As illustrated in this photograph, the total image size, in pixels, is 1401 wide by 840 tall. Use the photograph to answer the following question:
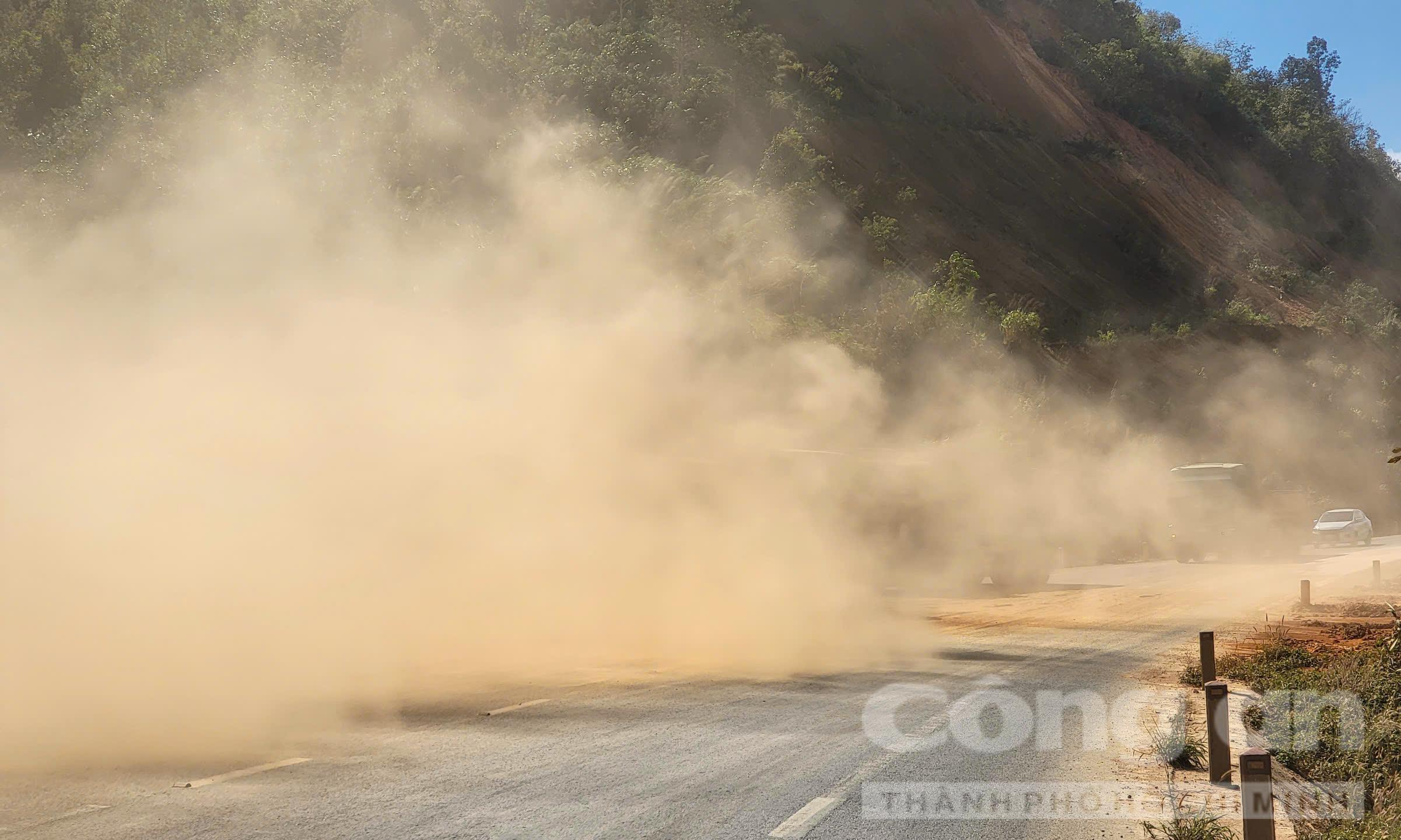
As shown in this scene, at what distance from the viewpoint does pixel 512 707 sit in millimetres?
10711

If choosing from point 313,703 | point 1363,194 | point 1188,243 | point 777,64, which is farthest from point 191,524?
point 1363,194

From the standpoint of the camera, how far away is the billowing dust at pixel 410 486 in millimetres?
11070

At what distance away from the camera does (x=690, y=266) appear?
35.7 m

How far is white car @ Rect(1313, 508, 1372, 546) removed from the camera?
38.2m

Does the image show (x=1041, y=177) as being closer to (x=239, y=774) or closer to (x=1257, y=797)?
(x=239, y=774)

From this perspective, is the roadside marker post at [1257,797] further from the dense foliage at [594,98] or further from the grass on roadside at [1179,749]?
the dense foliage at [594,98]

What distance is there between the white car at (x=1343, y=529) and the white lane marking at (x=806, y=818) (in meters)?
36.3

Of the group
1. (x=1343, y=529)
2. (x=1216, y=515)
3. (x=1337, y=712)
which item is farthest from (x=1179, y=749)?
(x=1343, y=529)

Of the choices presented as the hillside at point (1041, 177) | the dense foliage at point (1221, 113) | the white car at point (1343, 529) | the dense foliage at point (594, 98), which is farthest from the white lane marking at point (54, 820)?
the dense foliage at point (1221, 113)

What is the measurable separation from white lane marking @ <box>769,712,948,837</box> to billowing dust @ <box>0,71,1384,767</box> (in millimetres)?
4232

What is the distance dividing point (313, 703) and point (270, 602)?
1897mm

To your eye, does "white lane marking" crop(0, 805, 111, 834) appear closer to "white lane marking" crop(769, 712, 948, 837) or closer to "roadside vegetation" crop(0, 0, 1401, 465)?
"white lane marking" crop(769, 712, 948, 837)

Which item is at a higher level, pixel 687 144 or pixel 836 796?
pixel 687 144

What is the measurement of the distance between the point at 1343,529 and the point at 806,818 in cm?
3689
